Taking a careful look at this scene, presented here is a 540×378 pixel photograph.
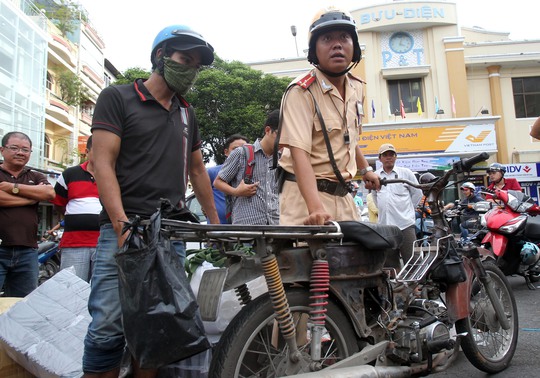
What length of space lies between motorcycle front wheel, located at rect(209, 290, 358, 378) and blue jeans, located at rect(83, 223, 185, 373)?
0.47 metres

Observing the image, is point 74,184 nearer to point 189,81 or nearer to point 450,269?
point 189,81

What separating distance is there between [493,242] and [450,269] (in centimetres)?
368

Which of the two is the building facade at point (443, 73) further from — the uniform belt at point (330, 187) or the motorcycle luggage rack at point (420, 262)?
the uniform belt at point (330, 187)

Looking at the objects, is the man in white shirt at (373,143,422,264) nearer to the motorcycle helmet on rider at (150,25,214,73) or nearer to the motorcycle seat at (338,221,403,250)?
the motorcycle seat at (338,221,403,250)

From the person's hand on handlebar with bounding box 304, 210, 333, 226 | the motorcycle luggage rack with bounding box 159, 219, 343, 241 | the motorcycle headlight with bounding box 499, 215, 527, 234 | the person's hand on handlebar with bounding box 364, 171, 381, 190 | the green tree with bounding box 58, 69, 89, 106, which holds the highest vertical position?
the green tree with bounding box 58, 69, 89, 106

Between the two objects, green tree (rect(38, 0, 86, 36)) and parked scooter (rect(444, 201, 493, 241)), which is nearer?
parked scooter (rect(444, 201, 493, 241))

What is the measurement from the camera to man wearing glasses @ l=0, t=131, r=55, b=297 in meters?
3.36

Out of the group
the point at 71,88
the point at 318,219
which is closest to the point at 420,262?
the point at 318,219

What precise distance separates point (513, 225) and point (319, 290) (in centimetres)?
483

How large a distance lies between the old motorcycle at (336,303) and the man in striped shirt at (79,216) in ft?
6.50

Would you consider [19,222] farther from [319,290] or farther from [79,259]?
[319,290]

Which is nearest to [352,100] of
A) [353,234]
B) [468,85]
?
[353,234]

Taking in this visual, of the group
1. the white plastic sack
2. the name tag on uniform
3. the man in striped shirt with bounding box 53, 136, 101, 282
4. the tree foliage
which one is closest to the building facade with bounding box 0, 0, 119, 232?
the tree foliage

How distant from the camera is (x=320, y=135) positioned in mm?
2348
